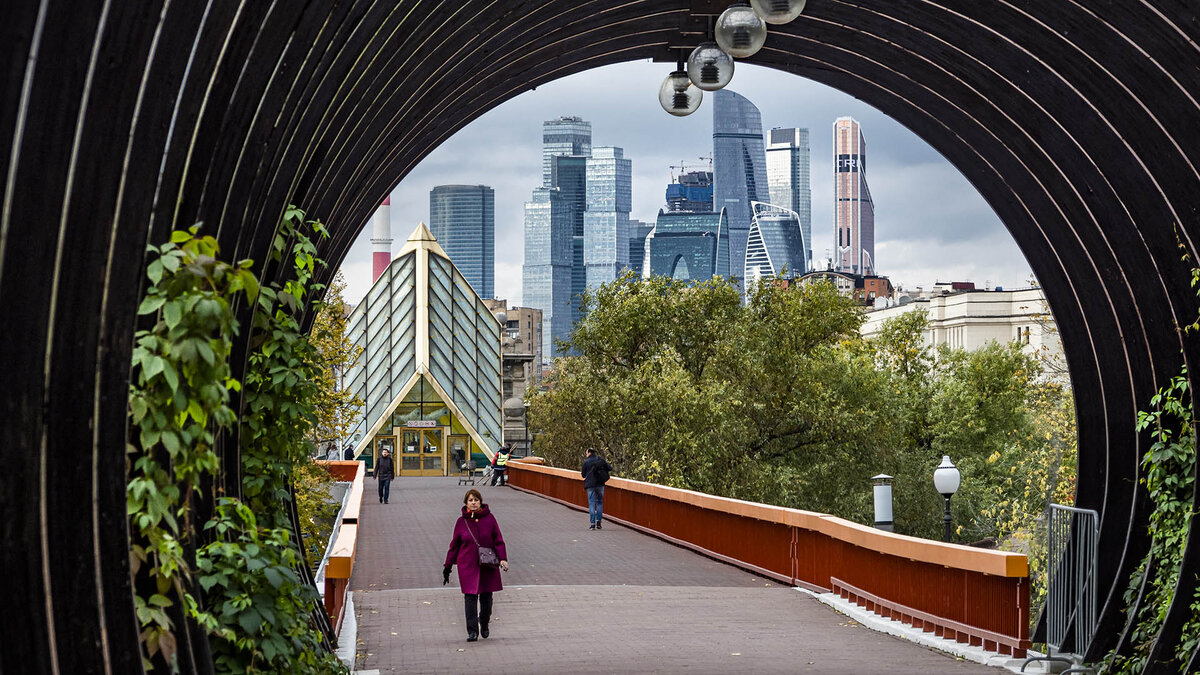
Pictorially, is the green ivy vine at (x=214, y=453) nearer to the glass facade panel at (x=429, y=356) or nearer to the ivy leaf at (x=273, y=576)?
the ivy leaf at (x=273, y=576)

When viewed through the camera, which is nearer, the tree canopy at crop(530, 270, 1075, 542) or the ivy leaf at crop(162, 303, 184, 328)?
the ivy leaf at crop(162, 303, 184, 328)

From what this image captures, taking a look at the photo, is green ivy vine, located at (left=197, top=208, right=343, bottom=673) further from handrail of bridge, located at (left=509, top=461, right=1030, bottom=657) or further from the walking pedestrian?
the walking pedestrian

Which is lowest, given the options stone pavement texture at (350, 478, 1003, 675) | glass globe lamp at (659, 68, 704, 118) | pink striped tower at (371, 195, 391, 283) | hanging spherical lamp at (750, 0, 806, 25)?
stone pavement texture at (350, 478, 1003, 675)

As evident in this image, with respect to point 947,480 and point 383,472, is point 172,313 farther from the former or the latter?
point 383,472

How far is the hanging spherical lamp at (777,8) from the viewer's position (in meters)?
7.82

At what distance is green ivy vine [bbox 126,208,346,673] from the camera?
4605 mm

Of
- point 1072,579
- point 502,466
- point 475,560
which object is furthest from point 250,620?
point 502,466

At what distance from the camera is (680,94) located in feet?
35.6

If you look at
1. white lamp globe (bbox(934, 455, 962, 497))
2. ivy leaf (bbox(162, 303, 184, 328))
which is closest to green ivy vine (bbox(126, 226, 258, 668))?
ivy leaf (bbox(162, 303, 184, 328))

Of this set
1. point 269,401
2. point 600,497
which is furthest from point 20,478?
point 600,497

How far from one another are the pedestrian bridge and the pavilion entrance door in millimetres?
45343

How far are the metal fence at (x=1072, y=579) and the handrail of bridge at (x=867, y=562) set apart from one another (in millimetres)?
254

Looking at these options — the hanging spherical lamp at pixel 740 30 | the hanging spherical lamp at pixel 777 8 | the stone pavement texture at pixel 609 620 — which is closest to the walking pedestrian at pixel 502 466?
the stone pavement texture at pixel 609 620

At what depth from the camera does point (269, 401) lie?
7.43 meters
